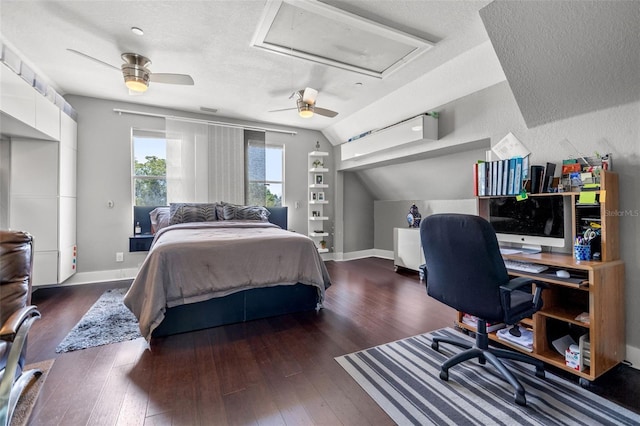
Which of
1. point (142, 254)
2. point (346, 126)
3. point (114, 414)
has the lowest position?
point (114, 414)

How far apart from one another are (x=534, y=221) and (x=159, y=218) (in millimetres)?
4479

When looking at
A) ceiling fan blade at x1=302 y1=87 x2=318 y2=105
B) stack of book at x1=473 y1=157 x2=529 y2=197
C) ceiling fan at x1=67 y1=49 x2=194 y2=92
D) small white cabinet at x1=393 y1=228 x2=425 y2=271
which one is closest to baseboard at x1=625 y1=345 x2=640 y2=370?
stack of book at x1=473 y1=157 x2=529 y2=197

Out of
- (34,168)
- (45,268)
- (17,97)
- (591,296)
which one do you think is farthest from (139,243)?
(591,296)

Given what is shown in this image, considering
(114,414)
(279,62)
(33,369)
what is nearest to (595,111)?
(279,62)

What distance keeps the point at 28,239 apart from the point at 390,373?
2347mm

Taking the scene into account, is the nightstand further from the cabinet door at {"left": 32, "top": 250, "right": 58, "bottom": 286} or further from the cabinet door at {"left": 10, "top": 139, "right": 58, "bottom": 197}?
the cabinet door at {"left": 10, "top": 139, "right": 58, "bottom": 197}

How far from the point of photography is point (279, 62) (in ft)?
9.59

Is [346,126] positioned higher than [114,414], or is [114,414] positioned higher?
[346,126]

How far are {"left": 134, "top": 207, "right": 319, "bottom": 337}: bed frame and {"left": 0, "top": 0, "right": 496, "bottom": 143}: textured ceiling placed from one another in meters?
2.36

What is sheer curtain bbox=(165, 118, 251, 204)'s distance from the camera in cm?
434

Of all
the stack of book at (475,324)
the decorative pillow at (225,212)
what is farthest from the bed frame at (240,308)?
the decorative pillow at (225,212)

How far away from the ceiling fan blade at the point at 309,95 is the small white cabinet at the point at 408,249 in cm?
263

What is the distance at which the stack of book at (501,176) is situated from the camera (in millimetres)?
2248

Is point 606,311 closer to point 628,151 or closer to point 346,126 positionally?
point 628,151
